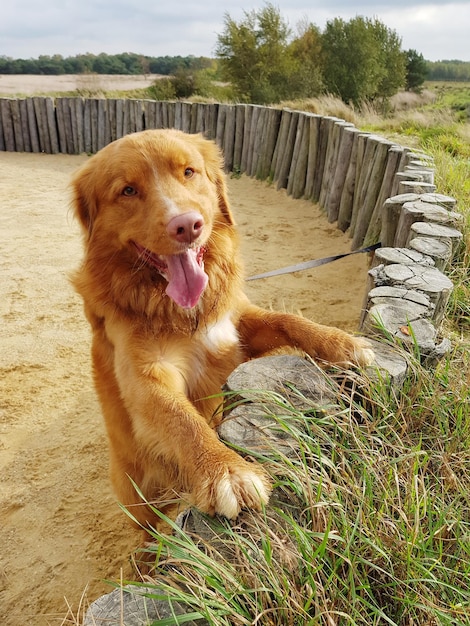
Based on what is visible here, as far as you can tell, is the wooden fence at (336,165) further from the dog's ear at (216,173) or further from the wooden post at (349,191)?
the dog's ear at (216,173)

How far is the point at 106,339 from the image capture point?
2363 millimetres

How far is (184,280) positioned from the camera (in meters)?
2.14

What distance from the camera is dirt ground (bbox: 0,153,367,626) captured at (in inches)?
99.0

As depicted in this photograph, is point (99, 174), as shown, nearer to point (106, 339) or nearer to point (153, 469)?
point (106, 339)

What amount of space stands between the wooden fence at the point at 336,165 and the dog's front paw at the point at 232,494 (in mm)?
946

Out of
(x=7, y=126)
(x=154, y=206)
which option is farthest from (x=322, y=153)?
(x=7, y=126)

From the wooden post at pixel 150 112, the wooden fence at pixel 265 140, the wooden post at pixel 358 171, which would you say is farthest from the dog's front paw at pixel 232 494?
the wooden post at pixel 150 112

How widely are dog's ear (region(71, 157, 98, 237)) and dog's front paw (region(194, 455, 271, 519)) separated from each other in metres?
1.44

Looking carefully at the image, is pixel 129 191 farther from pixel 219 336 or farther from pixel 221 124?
pixel 221 124

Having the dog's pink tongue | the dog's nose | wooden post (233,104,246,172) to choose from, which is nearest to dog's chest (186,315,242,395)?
the dog's pink tongue

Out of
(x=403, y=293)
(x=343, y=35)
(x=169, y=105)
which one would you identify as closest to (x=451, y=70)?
(x=343, y=35)

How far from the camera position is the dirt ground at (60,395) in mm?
2514

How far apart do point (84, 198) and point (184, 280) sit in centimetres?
71

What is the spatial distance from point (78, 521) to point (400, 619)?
2.02 metres
